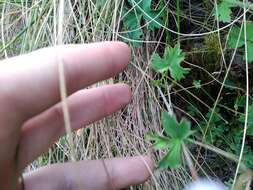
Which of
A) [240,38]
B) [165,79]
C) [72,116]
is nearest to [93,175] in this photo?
[72,116]

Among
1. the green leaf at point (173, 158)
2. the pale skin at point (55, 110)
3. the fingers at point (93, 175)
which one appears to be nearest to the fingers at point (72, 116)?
the pale skin at point (55, 110)

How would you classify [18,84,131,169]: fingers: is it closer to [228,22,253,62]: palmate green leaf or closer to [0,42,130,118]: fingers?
[0,42,130,118]: fingers

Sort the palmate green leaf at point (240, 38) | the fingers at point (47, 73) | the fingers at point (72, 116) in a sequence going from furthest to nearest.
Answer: the palmate green leaf at point (240, 38) → the fingers at point (72, 116) → the fingers at point (47, 73)

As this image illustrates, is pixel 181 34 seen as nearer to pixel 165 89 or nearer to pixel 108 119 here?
pixel 165 89

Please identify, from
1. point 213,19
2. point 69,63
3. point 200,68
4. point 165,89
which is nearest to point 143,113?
point 165,89

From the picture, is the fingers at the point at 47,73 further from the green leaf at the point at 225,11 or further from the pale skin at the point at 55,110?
the green leaf at the point at 225,11

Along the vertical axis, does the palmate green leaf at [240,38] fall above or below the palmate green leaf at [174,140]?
above

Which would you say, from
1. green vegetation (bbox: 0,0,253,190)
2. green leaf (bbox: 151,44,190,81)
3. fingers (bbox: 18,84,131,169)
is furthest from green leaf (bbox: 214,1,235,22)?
fingers (bbox: 18,84,131,169)
